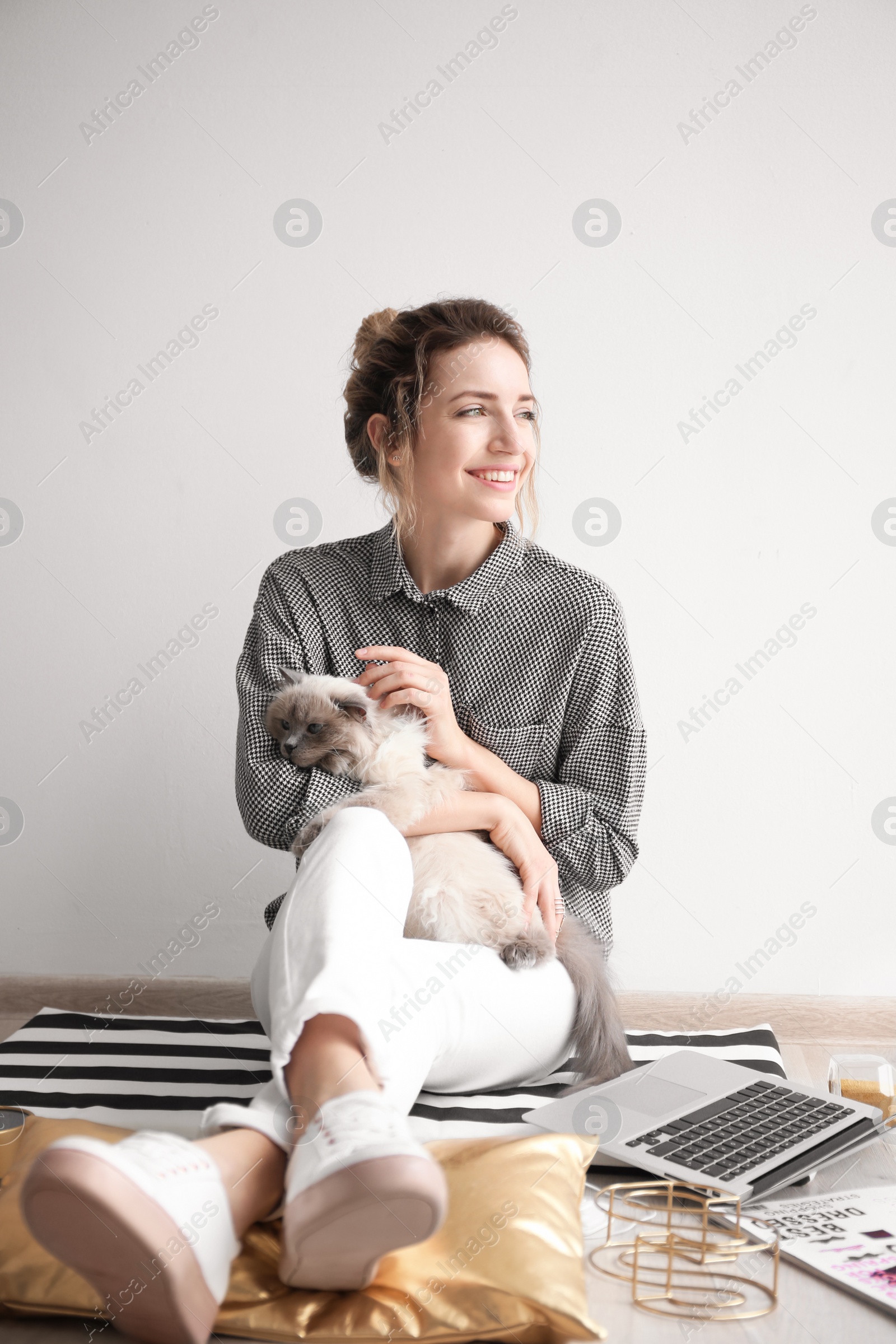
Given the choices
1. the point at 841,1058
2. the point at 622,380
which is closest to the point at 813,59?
the point at 622,380

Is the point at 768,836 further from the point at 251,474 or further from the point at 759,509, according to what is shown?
the point at 251,474

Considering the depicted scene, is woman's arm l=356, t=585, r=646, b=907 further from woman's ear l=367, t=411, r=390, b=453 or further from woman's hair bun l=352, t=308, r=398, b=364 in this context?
woman's hair bun l=352, t=308, r=398, b=364

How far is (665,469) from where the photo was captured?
8.93 feet

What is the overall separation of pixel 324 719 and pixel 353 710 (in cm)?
6

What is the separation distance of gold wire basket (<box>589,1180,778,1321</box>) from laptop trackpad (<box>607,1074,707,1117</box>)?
0.17 m

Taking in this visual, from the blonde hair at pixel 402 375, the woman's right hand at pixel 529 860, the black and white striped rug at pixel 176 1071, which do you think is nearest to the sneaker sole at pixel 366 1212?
the black and white striped rug at pixel 176 1071

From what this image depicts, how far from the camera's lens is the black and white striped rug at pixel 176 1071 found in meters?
1.72

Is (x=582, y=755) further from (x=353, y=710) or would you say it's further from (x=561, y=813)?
(x=353, y=710)

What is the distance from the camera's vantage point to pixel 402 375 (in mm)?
2096

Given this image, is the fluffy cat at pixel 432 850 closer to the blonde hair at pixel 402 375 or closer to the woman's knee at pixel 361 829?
the woman's knee at pixel 361 829

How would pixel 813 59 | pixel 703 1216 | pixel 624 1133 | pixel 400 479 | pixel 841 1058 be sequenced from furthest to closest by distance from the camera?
1. pixel 813 59
2. pixel 400 479
3. pixel 841 1058
4. pixel 624 1133
5. pixel 703 1216

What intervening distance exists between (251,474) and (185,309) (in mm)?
479

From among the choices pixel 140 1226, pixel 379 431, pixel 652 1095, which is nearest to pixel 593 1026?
pixel 652 1095

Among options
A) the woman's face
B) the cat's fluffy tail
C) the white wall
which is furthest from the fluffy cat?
the white wall
